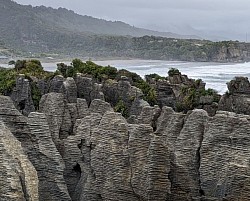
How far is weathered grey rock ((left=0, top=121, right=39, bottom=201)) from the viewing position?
10.7 m

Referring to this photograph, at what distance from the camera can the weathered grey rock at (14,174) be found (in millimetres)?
10727

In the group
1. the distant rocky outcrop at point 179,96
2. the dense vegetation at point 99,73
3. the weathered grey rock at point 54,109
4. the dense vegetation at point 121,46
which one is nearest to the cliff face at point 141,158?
the weathered grey rock at point 54,109

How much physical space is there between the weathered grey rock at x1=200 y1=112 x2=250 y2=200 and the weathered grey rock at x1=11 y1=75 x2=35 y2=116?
32.5 ft

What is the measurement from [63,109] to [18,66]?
2104cm

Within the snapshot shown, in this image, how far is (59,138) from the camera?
15602 mm

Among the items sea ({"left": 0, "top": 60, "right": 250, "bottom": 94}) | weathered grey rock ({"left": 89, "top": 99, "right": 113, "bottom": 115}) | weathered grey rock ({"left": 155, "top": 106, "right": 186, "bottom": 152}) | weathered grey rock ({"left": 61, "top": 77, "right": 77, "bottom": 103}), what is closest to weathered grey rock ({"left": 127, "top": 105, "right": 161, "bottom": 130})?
weathered grey rock ({"left": 155, "top": 106, "right": 186, "bottom": 152})

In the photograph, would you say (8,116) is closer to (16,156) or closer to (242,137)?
(16,156)

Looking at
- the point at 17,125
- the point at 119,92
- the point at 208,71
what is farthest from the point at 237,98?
the point at 208,71

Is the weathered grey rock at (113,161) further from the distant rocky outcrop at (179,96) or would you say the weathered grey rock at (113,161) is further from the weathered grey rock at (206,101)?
the distant rocky outcrop at (179,96)

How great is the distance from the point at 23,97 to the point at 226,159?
A: 11.6m

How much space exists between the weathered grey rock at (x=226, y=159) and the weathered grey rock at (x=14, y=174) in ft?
12.9

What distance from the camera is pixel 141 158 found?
504 inches

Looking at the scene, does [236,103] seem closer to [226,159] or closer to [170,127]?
[170,127]

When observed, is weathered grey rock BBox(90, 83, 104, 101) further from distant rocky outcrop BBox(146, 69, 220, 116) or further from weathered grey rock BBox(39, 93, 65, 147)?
weathered grey rock BBox(39, 93, 65, 147)
